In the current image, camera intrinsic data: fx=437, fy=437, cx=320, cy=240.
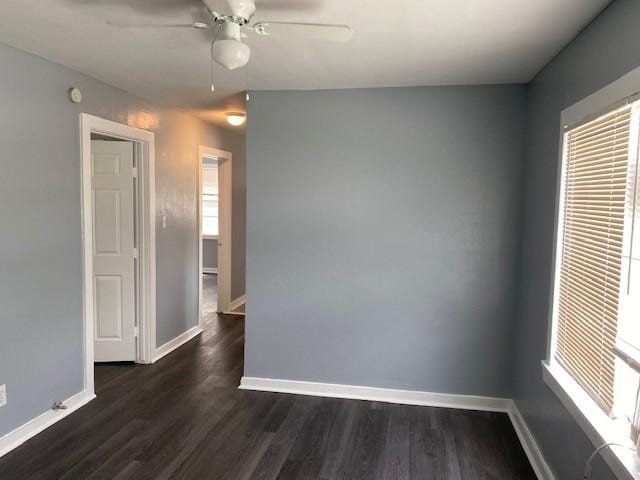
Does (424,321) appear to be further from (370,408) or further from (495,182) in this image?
(495,182)

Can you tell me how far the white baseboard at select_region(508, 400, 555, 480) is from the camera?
7.74 feet

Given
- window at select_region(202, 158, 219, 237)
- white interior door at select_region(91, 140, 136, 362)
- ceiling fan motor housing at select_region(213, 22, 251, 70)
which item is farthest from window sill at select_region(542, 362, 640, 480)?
window at select_region(202, 158, 219, 237)

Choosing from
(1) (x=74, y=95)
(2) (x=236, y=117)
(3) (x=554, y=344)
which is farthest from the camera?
(2) (x=236, y=117)

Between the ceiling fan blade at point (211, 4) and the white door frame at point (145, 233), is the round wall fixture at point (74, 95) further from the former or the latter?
the ceiling fan blade at point (211, 4)

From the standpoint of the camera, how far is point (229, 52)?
1774 millimetres

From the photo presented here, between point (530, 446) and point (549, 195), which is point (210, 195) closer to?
point (549, 195)

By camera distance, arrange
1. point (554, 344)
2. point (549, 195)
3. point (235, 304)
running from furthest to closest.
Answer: point (235, 304) < point (549, 195) < point (554, 344)

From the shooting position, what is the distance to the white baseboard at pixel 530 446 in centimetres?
236

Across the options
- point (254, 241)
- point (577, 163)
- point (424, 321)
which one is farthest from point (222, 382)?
point (577, 163)

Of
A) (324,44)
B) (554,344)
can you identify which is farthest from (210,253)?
(554,344)

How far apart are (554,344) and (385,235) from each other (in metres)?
1.36

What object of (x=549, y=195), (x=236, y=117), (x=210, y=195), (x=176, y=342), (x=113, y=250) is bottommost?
(x=176, y=342)

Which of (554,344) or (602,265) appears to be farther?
(554,344)

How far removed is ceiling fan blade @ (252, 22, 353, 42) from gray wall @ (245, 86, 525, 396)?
1559mm
